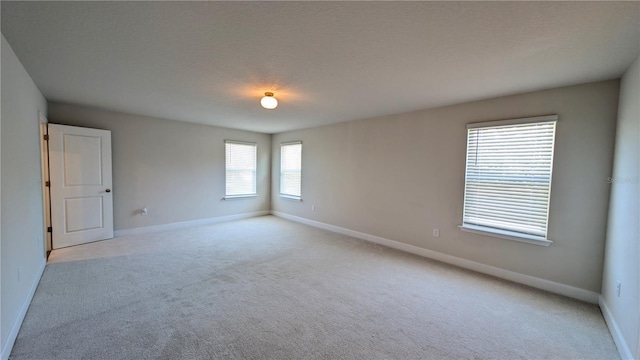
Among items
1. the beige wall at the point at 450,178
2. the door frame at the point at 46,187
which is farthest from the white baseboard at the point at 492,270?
the door frame at the point at 46,187

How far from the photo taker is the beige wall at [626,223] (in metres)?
1.85

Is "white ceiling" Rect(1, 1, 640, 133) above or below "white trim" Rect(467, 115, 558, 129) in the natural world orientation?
above

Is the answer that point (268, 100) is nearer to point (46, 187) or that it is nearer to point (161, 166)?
point (161, 166)

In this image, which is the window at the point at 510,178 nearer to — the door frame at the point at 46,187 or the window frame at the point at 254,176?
the window frame at the point at 254,176

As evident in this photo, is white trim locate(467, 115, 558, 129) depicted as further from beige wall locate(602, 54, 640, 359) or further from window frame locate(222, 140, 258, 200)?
window frame locate(222, 140, 258, 200)

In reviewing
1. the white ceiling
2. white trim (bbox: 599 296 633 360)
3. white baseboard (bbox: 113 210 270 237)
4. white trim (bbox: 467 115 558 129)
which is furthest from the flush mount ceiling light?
white trim (bbox: 599 296 633 360)

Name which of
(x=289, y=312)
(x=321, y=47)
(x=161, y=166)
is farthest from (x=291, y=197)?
(x=321, y=47)

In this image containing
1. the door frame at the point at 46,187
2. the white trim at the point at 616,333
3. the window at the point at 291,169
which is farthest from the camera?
the window at the point at 291,169

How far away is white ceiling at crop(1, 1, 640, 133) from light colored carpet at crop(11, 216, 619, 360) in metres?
2.31

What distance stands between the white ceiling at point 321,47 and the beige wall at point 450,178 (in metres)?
0.28

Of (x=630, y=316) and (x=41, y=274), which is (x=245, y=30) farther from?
(x=41, y=274)

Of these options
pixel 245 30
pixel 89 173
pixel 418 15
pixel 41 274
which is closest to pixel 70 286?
Result: pixel 41 274

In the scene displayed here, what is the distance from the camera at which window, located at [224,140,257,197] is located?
6031 millimetres

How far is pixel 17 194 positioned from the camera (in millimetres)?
2207
